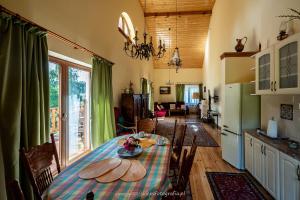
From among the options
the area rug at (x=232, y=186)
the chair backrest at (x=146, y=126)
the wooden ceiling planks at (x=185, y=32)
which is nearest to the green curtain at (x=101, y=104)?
the chair backrest at (x=146, y=126)

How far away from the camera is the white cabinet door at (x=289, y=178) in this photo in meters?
1.76

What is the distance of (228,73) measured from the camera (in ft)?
11.9

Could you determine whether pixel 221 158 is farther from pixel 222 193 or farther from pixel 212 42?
pixel 212 42

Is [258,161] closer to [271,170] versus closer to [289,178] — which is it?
[271,170]

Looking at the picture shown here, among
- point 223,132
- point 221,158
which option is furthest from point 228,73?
point 221,158

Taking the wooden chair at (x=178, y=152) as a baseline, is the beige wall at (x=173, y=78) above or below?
above

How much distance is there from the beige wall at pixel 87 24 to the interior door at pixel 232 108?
2.65m

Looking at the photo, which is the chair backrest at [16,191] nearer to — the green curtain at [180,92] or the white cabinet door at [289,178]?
the white cabinet door at [289,178]

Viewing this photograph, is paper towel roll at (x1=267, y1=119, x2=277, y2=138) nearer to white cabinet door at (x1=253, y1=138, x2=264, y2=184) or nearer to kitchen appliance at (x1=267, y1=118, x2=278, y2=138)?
kitchen appliance at (x1=267, y1=118, x2=278, y2=138)

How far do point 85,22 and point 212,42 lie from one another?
253 inches

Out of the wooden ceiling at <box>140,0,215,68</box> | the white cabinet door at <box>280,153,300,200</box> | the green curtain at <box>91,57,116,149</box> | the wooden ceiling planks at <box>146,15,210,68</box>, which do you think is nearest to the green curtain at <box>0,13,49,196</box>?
the green curtain at <box>91,57,116,149</box>

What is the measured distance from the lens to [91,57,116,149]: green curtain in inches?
131

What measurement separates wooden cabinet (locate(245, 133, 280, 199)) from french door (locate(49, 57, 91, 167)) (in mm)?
2902

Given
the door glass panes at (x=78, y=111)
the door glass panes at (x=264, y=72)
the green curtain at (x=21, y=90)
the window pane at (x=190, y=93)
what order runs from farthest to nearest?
the window pane at (x=190, y=93)
the door glass panes at (x=78, y=111)
the door glass panes at (x=264, y=72)
the green curtain at (x=21, y=90)
